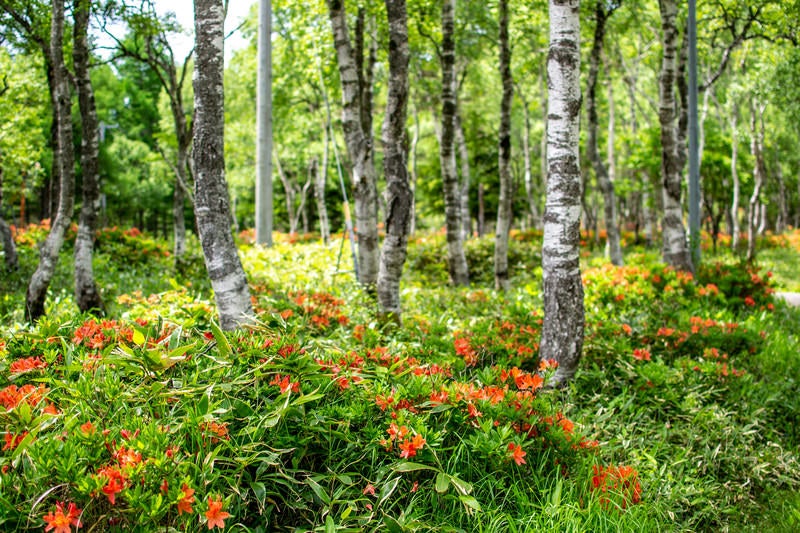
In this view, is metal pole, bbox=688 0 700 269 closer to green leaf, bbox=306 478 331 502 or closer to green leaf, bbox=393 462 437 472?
green leaf, bbox=393 462 437 472

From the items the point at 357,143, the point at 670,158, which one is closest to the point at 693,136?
the point at 670,158

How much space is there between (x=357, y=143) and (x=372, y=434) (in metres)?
5.99

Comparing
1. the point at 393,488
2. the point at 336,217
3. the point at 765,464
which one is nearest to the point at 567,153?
the point at 765,464

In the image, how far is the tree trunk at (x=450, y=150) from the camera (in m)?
10.2

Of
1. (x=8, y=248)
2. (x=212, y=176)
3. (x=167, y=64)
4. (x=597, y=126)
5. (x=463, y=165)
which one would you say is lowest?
(x=8, y=248)

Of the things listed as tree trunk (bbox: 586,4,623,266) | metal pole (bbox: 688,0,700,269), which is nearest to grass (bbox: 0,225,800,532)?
metal pole (bbox: 688,0,700,269)

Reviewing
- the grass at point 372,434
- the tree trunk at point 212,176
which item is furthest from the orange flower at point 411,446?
the tree trunk at point 212,176

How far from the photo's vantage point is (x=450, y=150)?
11.0 meters

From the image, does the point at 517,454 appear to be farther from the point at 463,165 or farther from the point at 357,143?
the point at 463,165

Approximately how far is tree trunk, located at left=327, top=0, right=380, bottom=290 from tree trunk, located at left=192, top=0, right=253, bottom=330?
3712mm

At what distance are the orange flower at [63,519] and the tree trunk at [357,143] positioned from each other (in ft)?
19.8

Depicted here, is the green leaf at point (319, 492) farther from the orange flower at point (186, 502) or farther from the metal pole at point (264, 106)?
the metal pole at point (264, 106)

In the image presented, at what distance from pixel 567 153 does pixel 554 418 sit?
2289 mm

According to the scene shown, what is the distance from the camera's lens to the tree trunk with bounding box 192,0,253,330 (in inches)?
181
